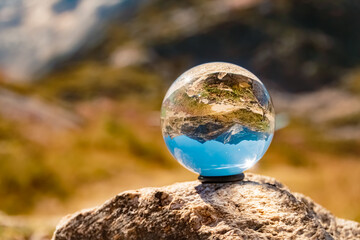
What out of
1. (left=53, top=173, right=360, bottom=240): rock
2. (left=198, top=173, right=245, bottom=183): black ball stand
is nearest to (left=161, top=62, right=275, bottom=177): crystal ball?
(left=198, top=173, right=245, bottom=183): black ball stand

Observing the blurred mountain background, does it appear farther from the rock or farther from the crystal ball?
the crystal ball

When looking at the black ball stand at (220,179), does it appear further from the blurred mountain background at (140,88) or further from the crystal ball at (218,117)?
the blurred mountain background at (140,88)

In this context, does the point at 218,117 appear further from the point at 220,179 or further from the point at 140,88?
the point at 140,88

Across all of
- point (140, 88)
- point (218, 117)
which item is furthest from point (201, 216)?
point (140, 88)

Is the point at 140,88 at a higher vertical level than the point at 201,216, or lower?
higher

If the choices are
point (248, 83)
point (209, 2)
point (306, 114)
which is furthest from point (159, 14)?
point (248, 83)

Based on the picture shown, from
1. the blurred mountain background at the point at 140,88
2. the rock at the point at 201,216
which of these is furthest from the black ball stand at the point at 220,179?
the blurred mountain background at the point at 140,88
